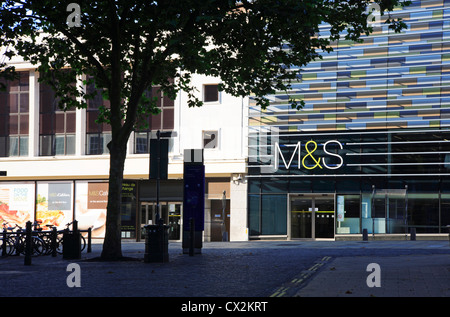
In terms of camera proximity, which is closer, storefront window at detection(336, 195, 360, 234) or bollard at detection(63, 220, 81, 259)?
bollard at detection(63, 220, 81, 259)

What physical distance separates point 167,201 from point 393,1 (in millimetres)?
23746

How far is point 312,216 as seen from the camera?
35.6 meters

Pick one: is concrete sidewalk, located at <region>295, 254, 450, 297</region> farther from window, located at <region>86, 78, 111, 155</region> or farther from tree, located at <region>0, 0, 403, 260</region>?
window, located at <region>86, 78, 111, 155</region>

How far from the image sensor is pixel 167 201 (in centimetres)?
3769

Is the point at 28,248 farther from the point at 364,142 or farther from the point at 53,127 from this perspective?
the point at 53,127

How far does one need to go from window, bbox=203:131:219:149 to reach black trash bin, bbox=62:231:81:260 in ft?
61.3

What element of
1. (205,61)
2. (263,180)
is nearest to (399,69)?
(263,180)

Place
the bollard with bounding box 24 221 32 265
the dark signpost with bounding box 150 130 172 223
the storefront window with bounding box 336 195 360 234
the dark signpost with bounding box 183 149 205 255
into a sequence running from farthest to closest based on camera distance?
the storefront window with bounding box 336 195 360 234 < the dark signpost with bounding box 183 149 205 255 < the dark signpost with bounding box 150 130 172 223 < the bollard with bounding box 24 221 32 265

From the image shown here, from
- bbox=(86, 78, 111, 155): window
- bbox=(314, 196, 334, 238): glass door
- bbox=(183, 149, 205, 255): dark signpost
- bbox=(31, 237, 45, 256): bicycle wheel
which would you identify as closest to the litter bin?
bbox=(183, 149, 205, 255): dark signpost

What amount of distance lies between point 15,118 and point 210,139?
474 inches

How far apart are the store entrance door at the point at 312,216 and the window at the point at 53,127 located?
43.5 ft

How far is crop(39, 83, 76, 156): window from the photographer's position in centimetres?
3944

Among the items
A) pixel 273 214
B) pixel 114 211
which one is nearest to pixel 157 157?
pixel 114 211

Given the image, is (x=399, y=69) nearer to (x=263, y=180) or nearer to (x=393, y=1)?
(x=263, y=180)
